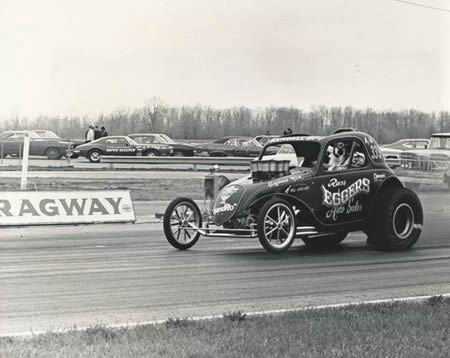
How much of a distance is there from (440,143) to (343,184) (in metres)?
9.23

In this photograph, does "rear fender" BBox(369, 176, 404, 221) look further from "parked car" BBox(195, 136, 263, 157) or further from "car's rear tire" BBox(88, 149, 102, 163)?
"car's rear tire" BBox(88, 149, 102, 163)

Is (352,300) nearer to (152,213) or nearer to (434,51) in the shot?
(434,51)

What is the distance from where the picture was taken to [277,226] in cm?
1157

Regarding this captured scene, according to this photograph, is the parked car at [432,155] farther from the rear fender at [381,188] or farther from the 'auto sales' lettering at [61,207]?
the 'auto sales' lettering at [61,207]

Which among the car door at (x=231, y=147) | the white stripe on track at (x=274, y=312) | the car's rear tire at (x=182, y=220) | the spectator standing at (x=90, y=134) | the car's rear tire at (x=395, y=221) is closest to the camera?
the white stripe on track at (x=274, y=312)

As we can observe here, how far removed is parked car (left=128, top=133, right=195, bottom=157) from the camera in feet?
52.6

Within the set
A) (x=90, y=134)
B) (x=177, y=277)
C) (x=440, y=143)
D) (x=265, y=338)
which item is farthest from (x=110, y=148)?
(x=265, y=338)

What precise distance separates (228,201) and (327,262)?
61.5 inches

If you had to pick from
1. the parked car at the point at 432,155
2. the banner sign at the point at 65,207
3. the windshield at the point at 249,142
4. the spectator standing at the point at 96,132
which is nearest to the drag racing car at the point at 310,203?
the spectator standing at the point at 96,132

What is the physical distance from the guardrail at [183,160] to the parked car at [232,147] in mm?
229

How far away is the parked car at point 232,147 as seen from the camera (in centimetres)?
1656

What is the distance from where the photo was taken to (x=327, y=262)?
11.3 metres

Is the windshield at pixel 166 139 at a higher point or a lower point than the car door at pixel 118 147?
higher

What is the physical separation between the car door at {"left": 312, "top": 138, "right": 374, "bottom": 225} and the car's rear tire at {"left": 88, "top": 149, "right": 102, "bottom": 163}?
195 inches
